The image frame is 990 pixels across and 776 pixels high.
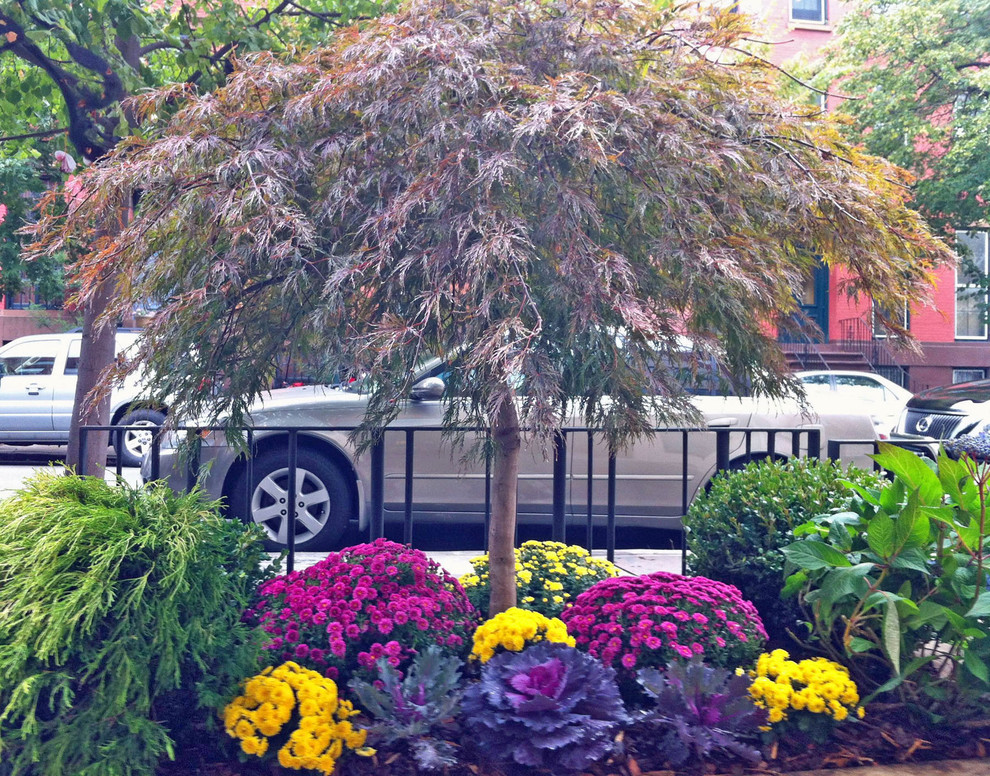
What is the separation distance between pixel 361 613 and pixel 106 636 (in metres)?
1.09

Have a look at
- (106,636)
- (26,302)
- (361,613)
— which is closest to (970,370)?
(361,613)

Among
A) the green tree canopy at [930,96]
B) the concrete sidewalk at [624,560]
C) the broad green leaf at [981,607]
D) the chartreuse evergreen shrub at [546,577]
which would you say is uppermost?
the green tree canopy at [930,96]

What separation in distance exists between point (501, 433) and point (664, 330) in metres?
0.98

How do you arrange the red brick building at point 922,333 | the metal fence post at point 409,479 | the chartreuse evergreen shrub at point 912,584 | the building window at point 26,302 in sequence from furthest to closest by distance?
1. the building window at point 26,302
2. the red brick building at point 922,333
3. the metal fence post at point 409,479
4. the chartreuse evergreen shrub at point 912,584

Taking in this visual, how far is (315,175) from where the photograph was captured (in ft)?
10.9

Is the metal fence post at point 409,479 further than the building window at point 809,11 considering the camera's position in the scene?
No

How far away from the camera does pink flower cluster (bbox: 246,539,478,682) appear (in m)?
3.46

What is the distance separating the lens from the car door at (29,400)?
549 inches

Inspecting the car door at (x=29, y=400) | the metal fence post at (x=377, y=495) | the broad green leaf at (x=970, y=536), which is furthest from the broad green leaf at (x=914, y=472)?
the car door at (x=29, y=400)

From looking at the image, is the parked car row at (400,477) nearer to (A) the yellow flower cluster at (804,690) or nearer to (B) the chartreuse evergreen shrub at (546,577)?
(B) the chartreuse evergreen shrub at (546,577)

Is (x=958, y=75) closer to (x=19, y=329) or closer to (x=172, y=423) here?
(x=172, y=423)

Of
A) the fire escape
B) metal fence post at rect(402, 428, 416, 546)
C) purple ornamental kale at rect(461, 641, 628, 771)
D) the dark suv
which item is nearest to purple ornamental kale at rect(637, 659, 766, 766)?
purple ornamental kale at rect(461, 641, 628, 771)

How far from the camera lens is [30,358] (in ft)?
46.8

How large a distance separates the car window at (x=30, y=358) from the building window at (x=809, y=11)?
21812 millimetres
